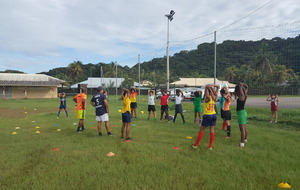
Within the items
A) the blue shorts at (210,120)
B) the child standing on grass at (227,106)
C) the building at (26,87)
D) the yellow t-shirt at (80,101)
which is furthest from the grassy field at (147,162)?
the building at (26,87)

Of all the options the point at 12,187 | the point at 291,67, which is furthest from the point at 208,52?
the point at 12,187

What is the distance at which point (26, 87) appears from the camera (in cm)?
4103

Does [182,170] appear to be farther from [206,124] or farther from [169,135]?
[169,135]

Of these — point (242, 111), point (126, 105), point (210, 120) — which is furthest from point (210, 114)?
point (126, 105)

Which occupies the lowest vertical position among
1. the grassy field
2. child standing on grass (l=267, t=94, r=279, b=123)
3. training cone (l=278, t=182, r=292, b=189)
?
the grassy field

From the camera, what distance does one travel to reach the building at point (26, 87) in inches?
1579

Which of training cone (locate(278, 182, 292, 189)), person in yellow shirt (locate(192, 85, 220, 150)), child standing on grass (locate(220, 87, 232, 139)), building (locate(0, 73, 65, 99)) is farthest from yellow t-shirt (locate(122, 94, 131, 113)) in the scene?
building (locate(0, 73, 65, 99))

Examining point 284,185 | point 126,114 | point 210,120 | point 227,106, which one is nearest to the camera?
point 284,185

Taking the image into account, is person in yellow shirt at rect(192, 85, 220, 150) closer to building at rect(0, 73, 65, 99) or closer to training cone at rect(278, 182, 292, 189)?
training cone at rect(278, 182, 292, 189)

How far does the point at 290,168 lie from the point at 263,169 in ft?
1.88

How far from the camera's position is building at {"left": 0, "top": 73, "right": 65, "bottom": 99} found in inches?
1579

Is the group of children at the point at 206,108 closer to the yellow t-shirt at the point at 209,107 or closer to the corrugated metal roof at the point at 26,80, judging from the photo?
the yellow t-shirt at the point at 209,107

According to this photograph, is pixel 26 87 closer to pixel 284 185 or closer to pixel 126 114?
pixel 126 114

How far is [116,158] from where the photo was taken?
16.9 feet
